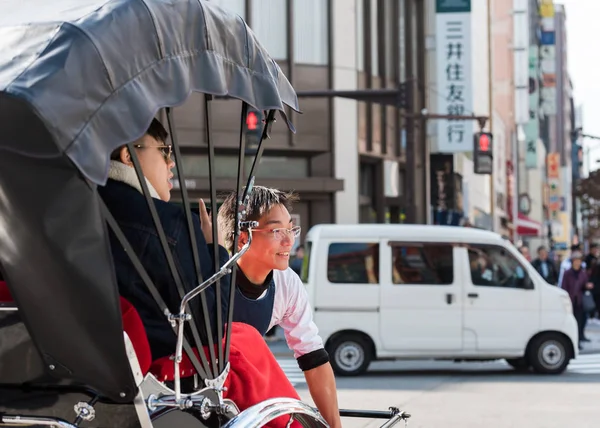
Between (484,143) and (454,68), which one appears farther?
(454,68)

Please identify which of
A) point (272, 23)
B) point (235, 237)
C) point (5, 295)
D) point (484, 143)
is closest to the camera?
point (5, 295)

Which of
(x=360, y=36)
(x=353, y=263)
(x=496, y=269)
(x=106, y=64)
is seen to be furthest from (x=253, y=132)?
(x=106, y=64)

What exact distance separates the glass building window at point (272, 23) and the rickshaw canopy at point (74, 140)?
26.6 metres

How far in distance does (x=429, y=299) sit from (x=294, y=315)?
11.7 metres

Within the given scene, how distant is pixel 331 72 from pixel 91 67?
27.4 meters

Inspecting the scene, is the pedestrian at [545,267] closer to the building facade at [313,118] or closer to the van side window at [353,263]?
the building facade at [313,118]

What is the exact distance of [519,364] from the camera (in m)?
17.2

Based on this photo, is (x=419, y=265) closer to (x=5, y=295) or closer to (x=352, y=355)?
(x=352, y=355)

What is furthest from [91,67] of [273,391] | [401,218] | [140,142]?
[401,218]

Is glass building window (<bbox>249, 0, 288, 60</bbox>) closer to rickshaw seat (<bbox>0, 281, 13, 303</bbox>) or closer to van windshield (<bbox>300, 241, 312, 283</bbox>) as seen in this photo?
van windshield (<bbox>300, 241, 312, 283</bbox>)

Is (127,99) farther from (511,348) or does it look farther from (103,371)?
(511,348)

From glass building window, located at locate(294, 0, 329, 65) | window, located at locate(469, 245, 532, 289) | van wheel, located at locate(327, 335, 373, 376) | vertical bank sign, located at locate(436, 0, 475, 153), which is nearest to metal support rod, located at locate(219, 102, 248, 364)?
van wheel, located at locate(327, 335, 373, 376)

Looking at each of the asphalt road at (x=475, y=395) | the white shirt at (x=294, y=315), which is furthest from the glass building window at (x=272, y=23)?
the white shirt at (x=294, y=315)

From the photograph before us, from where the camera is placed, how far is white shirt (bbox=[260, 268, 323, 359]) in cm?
464
